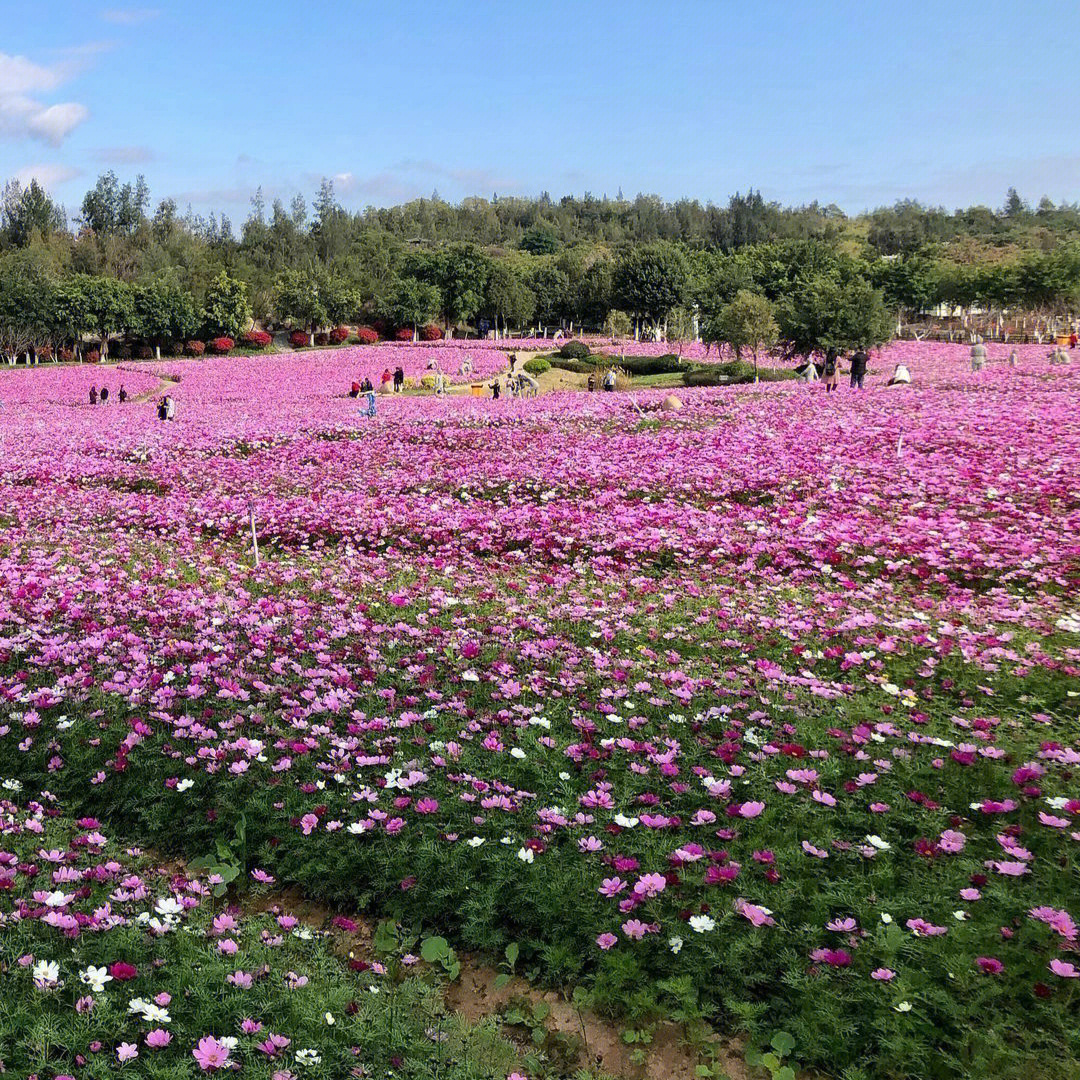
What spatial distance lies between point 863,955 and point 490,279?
9379 cm

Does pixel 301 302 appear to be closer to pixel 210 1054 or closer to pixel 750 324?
pixel 750 324

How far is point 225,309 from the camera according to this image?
7725 centimetres

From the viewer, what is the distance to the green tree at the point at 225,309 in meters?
76.4

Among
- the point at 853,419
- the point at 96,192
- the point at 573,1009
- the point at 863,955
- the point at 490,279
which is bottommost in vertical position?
the point at 573,1009

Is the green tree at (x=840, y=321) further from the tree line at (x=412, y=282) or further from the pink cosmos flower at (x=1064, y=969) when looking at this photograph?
the pink cosmos flower at (x=1064, y=969)

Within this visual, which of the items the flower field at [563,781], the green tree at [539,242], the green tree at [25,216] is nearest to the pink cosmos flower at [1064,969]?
the flower field at [563,781]

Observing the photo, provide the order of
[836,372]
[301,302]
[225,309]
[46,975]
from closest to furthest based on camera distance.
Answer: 1. [46,975]
2. [836,372]
3. [225,309]
4. [301,302]

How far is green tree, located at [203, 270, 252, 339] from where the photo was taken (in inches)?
3007

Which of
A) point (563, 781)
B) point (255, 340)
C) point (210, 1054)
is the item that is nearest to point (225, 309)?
point (255, 340)

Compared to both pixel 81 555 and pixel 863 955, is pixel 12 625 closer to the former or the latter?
pixel 81 555

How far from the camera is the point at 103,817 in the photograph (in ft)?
19.8

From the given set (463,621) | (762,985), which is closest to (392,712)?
(463,621)

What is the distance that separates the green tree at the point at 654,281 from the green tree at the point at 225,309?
118 feet

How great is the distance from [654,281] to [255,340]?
37.9m
